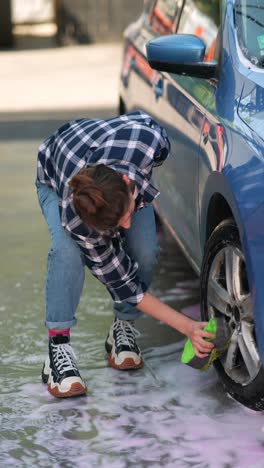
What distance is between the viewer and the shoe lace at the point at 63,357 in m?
4.27

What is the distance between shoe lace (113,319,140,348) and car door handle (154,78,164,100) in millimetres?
1166

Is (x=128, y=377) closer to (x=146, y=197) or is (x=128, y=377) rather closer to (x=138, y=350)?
(x=138, y=350)

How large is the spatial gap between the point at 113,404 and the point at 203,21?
179 centimetres

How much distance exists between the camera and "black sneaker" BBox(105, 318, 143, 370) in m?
4.48

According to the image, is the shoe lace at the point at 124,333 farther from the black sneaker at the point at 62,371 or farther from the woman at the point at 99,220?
the black sneaker at the point at 62,371

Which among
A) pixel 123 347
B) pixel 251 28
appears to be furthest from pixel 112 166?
pixel 123 347

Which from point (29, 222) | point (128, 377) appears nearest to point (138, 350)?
point (128, 377)

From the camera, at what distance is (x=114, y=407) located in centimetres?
414

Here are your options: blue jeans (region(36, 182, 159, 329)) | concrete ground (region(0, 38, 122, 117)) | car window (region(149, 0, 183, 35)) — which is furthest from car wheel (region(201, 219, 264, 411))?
concrete ground (region(0, 38, 122, 117))

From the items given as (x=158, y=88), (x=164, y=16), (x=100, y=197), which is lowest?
(x=158, y=88)

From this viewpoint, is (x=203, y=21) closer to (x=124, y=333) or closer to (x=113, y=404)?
(x=124, y=333)

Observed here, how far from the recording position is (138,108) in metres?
5.82

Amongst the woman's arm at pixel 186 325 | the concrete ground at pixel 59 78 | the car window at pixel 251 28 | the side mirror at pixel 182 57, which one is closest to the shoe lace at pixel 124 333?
the woman's arm at pixel 186 325

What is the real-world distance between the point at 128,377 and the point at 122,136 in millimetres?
1072
